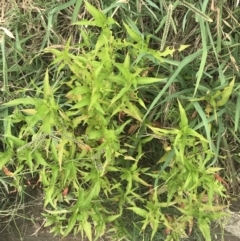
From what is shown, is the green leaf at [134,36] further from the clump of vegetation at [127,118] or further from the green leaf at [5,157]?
the green leaf at [5,157]

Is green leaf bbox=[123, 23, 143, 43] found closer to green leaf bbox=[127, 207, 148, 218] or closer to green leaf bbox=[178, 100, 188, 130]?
green leaf bbox=[178, 100, 188, 130]

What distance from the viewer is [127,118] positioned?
4.47 ft

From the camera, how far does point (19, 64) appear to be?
1.49 m

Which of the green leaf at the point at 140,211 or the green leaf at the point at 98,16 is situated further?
the green leaf at the point at 140,211

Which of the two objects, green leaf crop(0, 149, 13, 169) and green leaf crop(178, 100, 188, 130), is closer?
green leaf crop(178, 100, 188, 130)

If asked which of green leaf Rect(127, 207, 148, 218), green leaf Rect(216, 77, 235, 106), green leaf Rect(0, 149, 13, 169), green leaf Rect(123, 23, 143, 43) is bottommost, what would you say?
green leaf Rect(127, 207, 148, 218)

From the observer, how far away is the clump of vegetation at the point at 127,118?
1206 millimetres

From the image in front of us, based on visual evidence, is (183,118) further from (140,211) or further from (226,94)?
(140,211)

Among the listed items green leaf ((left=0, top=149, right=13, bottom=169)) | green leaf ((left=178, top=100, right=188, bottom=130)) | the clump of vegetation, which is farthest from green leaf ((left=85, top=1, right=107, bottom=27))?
green leaf ((left=0, top=149, right=13, bottom=169))

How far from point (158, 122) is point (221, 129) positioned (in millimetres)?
192

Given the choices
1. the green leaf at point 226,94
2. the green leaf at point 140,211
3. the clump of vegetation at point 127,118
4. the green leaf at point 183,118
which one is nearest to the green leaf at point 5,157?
the clump of vegetation at point 127,118

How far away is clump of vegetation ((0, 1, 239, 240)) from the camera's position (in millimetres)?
1206

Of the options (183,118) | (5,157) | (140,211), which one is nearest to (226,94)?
(183,118)

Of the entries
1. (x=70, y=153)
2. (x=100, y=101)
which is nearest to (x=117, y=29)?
(x=100, y=101)
